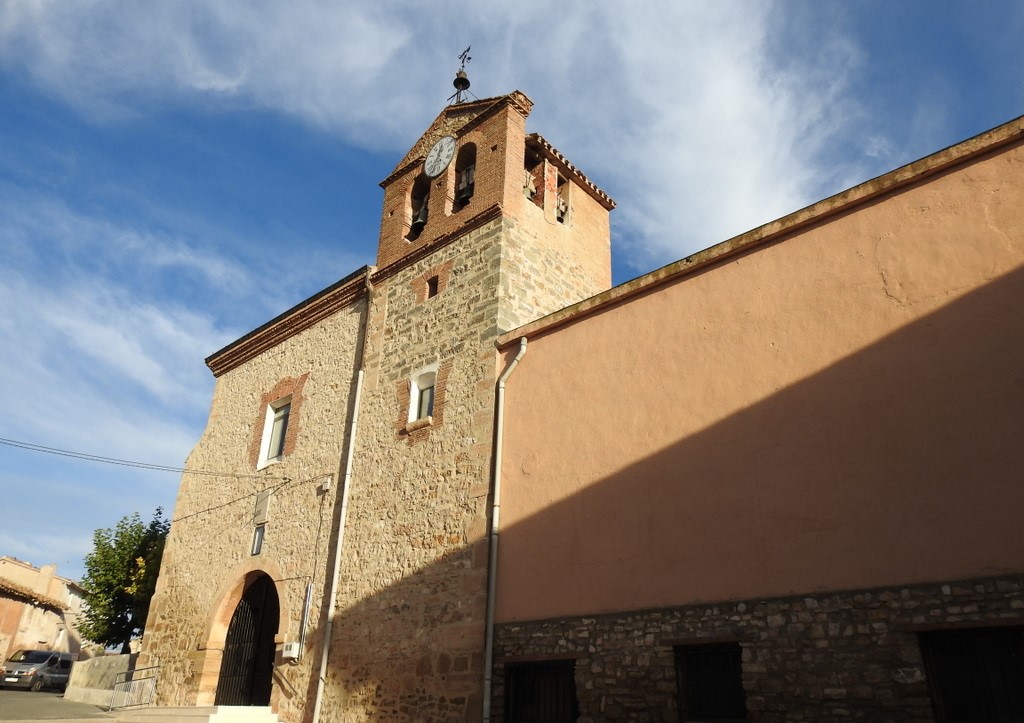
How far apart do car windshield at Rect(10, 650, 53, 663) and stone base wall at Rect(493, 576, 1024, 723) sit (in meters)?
20.1

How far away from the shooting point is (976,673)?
583 cm

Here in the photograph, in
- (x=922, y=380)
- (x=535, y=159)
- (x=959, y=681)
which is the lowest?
(x=959, y=681)

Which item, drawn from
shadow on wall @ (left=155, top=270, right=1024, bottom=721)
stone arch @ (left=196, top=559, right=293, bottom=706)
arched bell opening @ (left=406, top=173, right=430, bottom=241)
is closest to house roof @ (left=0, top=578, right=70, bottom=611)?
stone arch @ (left=196, top=559, right=293, bottom=706)

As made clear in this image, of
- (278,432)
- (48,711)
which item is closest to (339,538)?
(278,432)

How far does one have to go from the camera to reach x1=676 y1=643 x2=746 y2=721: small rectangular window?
6.96 metres

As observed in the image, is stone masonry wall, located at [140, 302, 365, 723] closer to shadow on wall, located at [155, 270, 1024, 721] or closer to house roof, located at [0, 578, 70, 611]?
shadow on wall, located at [155, 270, 1024, 721]

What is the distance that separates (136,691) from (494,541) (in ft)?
29.4

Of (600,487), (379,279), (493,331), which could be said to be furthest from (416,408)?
(600,487)

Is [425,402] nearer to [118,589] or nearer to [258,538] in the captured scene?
[258,538]

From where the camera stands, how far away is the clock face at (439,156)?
44.5 feet

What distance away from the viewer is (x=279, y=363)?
1512 cm

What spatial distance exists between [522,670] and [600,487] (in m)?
2.21

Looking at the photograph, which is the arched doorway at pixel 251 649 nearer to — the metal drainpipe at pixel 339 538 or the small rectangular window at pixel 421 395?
the metal drainpipe at pixel 339 538

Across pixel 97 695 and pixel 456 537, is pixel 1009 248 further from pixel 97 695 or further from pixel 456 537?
pixel 97 695
